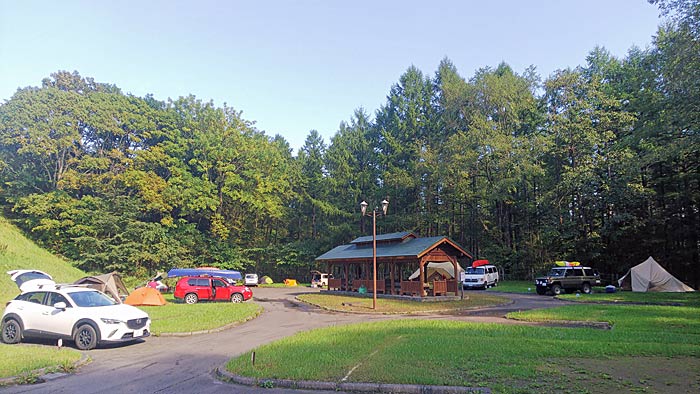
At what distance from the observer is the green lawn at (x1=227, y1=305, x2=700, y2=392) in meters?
7.71

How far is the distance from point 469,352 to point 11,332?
11913mm

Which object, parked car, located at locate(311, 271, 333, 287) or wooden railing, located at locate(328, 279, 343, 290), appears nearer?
wooden railing, located at locate(328, 279, 343, 290)

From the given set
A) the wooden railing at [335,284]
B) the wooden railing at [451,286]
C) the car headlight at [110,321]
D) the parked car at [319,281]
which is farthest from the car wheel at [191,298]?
the parked car at [319,281]

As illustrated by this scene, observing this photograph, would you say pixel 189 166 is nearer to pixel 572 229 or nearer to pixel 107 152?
pixel 107 152

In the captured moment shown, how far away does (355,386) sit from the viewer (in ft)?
24.5

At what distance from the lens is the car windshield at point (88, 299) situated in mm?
12438

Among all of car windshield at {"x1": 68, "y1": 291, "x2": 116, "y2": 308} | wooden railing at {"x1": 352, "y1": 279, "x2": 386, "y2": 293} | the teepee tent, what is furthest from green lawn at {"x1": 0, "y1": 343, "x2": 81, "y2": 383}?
wooden railing at {"x1": 352, "y1": 279, "x2": 386, "y2": 293}

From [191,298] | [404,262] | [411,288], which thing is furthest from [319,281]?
[191,298]

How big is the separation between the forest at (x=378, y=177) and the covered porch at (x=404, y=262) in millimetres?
15128

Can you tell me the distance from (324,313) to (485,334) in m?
10.0

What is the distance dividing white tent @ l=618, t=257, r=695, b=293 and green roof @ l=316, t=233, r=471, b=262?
42.4 feet

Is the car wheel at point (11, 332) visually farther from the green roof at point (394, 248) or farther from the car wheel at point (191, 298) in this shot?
the green roof at point (394, 248)

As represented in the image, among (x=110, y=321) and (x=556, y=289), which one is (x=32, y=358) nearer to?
(x=110, y=321)

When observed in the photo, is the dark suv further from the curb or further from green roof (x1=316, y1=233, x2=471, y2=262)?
the curb
